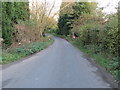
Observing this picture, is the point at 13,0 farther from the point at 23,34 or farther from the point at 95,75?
the point at 95,75

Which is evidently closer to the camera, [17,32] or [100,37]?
[100,37]

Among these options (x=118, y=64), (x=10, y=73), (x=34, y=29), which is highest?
(x=34, y=29)

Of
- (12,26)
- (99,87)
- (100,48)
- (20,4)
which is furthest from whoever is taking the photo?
(20,4)

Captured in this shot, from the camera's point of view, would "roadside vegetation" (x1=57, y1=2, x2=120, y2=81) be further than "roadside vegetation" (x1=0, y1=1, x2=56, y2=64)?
No

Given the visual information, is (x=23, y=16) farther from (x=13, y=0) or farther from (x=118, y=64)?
(x=118, y=64)

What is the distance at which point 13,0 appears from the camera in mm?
14039

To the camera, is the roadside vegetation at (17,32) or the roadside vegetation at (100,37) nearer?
the roadside vegetation at (100,37)

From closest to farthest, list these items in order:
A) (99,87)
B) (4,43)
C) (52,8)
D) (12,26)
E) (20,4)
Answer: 1. (99,87)
2. (4,43)
3. (12,26)
4. (20,4)
5. (52,8)


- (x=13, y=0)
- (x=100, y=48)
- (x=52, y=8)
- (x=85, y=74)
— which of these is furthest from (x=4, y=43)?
(x=52, y=8)

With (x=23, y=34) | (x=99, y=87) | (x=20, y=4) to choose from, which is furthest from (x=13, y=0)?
(x=99, y=87)

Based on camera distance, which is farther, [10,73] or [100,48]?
[100,48]

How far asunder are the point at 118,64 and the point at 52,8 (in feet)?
67.9

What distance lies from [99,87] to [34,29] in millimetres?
12556

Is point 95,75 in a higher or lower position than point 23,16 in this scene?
lower
